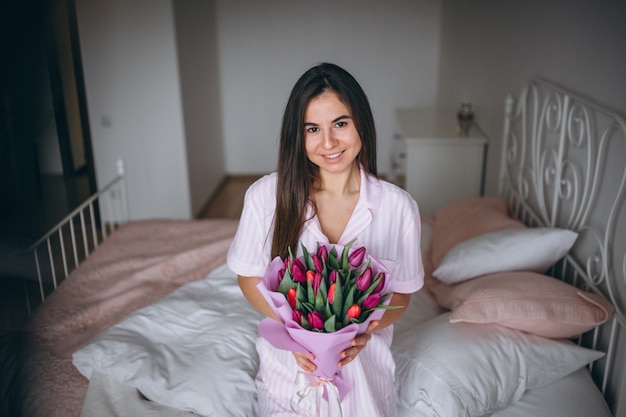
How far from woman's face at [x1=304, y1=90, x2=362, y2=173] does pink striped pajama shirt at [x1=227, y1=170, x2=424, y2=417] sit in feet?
0.39

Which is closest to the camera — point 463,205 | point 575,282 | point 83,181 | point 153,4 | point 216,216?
point 575,282

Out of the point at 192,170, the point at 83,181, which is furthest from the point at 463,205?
the point at 192,170

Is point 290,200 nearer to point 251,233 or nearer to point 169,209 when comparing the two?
point 251,233

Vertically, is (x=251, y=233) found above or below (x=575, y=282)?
above

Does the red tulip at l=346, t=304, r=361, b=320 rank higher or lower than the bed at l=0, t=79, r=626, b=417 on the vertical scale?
higher

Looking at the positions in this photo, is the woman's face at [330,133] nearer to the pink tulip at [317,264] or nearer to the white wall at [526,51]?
the pink tulip at [317,264]

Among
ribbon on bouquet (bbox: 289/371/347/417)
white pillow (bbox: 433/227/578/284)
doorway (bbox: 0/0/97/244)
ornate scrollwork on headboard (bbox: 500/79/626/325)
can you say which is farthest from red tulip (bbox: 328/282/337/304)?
white pillow (bbox: 433/227/578/284)

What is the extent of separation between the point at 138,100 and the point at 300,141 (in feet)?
9.20

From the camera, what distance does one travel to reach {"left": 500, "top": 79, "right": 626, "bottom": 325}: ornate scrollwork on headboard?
1521 millimetres

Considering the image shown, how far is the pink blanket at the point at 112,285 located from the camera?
149cm

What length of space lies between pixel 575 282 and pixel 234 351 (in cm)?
107

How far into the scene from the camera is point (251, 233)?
1.30 metres

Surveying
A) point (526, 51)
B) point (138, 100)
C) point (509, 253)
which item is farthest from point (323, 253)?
point (138, 100)

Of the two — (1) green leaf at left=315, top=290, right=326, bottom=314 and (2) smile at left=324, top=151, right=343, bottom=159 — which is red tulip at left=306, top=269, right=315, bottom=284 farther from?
(2) smile at left=324, top=151, right=343, bottom=159
